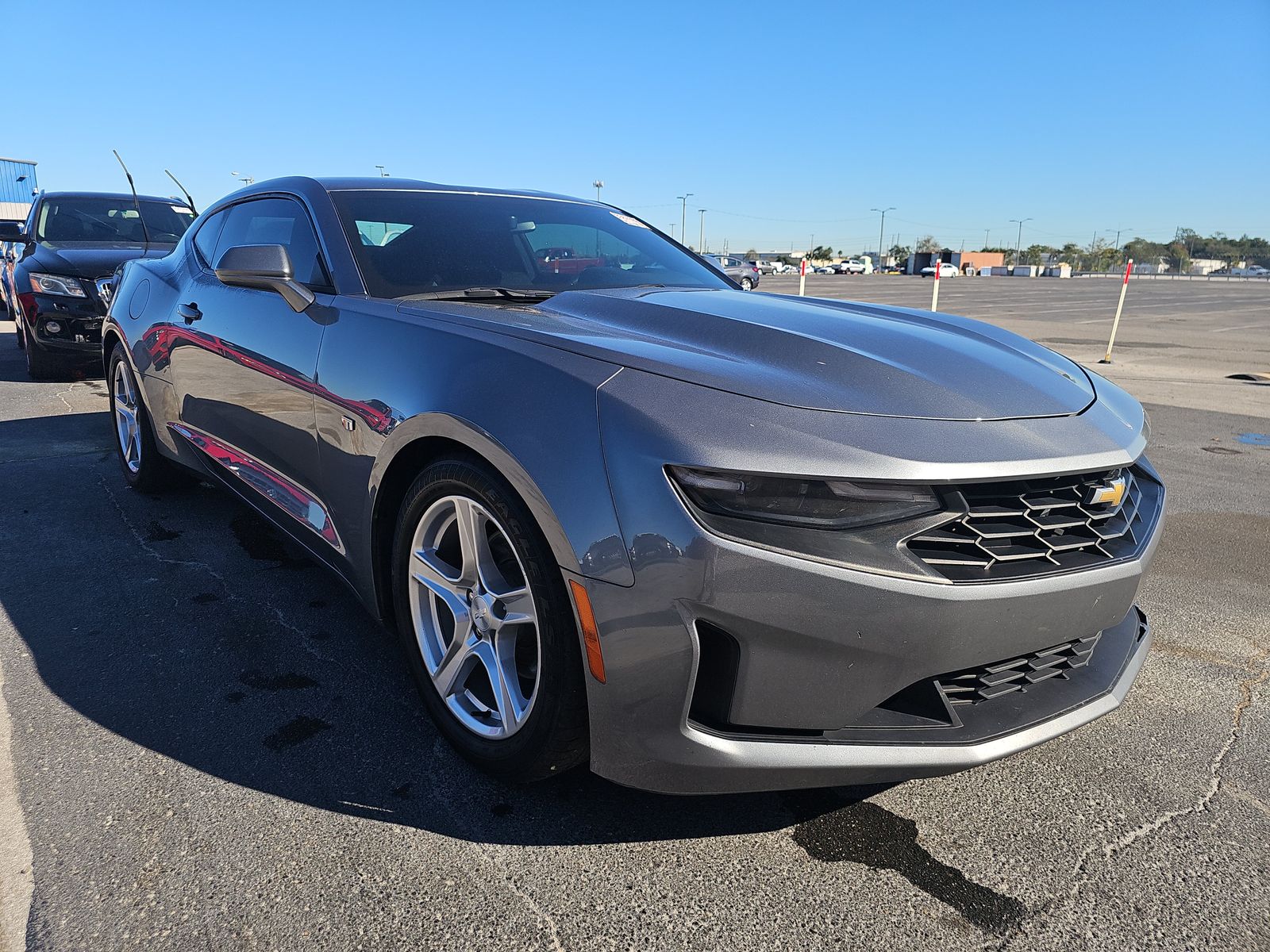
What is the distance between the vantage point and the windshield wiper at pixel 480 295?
8.63 ft

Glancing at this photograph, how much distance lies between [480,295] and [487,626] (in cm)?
107

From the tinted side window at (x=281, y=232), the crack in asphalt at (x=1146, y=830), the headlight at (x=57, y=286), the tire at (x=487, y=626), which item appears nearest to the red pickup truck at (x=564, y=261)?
the tinted side window at (x=281, y=232)

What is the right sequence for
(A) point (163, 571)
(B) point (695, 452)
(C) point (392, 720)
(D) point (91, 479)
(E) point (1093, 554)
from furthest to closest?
(D) point (91, 479) < (A) point (163, 571) < (C) point (392, 720) < (E) point (1093, 554) < (B) point (695, 452)

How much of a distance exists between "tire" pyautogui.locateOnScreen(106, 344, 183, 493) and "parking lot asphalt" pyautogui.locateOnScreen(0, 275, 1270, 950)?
46.4 inches

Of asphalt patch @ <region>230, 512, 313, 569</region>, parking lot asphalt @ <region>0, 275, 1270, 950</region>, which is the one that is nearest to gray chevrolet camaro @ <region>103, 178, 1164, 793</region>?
parking lot asphalt @ <region>0, 275, 1270, 950</region>

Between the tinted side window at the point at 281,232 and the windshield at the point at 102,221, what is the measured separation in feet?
17.8

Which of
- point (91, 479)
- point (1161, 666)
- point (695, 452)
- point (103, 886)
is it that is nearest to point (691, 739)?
point (695, 452)

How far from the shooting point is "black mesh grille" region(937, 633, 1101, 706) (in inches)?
71.0

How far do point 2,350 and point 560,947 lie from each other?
11505 mm

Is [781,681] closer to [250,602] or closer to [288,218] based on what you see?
[250,602]

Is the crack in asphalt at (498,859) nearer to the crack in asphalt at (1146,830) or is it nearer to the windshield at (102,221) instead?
the crack in asphalt at (1146,830)

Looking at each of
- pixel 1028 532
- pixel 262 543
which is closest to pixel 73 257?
pixel 262 543

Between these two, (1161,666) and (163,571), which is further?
(163,571)

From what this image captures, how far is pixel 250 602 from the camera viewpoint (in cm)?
322
